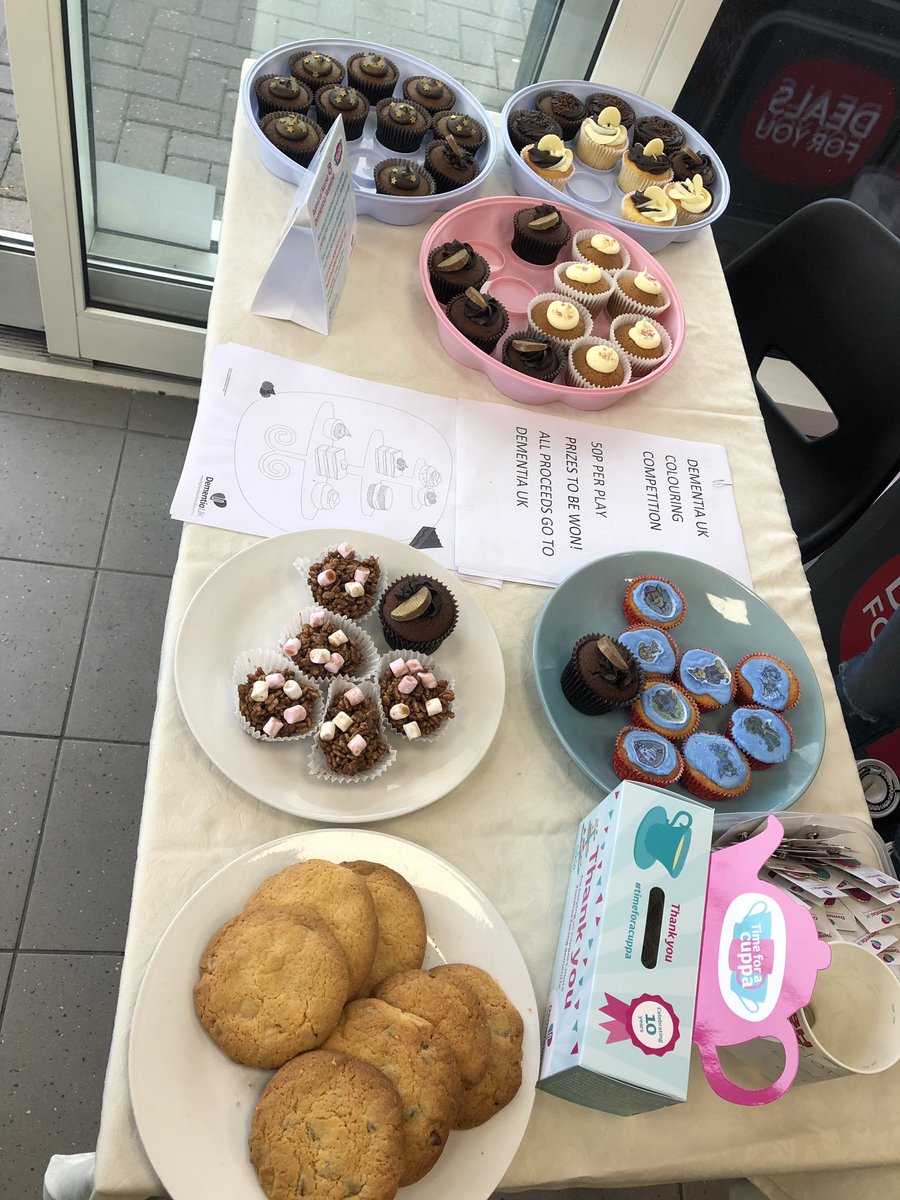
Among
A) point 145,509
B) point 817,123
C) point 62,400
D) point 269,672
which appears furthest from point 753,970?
point 817,123

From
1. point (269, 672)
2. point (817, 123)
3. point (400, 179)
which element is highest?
point (400, 179)

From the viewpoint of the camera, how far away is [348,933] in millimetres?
769

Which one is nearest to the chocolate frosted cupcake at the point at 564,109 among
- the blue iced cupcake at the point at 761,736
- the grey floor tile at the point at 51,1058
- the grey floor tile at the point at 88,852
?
the blue iced cupcake at the point at 761,736

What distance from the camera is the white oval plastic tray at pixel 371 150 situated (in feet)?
4.62

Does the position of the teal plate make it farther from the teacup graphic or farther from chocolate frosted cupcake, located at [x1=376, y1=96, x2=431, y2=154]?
chocolate frosted cupcake, located at [x1=376, y1=96, x2=431, y2=154]

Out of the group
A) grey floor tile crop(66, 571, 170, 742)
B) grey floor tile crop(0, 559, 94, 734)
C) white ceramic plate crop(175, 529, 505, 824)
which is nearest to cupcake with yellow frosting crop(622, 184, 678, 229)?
white ceramic plate crop(175, 529, 505, 824)

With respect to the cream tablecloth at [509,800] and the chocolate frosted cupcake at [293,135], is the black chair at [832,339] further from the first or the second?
the chocolate frosted cupcake at [293,135]

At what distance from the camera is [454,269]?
1.34 meters

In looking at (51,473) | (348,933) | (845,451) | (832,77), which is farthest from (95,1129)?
(832,77)

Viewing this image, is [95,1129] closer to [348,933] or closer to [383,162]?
[348,933]

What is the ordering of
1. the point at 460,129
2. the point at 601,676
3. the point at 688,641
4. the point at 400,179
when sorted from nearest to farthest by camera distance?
the point at 601,676 < the point at 688,641 < the point at 400,179 < the point at 460,129

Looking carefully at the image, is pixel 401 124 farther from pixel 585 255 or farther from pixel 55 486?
pixel 55 486

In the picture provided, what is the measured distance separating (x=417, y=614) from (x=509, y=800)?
0.79 feet

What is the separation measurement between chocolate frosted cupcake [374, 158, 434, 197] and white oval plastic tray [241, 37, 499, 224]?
0.06 feet
